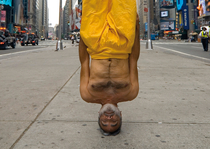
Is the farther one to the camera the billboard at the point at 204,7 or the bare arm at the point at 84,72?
the billboard at the point at 204,7

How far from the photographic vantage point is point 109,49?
96.5 inches

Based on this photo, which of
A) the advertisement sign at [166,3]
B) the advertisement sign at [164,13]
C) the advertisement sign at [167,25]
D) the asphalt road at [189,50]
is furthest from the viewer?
the advertisement sign at [167,25]

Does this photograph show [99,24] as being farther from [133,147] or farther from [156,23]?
[156,23]

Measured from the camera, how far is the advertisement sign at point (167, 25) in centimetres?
12017

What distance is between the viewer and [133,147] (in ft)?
7.82

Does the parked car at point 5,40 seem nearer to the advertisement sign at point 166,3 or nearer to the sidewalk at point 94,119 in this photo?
the sidewalk at point 94,119

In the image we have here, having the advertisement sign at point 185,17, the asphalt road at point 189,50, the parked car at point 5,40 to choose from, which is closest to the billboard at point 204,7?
the advertisement sign at point 185,17

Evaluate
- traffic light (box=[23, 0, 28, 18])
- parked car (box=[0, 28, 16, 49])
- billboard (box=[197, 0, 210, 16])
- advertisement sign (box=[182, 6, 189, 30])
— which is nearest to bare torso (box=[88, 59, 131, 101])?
parked car (box=[0, 28, 16, 49])

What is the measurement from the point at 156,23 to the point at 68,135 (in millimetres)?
132884

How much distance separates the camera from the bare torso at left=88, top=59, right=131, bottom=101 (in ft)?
8.28

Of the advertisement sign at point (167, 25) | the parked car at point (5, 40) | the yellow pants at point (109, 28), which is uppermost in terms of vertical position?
the advertisement sign at point (167, 25)

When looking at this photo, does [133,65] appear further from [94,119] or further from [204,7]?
[204,7]

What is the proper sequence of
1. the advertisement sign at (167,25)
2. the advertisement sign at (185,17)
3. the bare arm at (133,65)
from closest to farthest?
1. the bare arm at (133,65)
2. the advertisement sign at (185,17)
3. the advertisement sign at (167,25)

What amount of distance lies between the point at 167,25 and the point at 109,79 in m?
125
